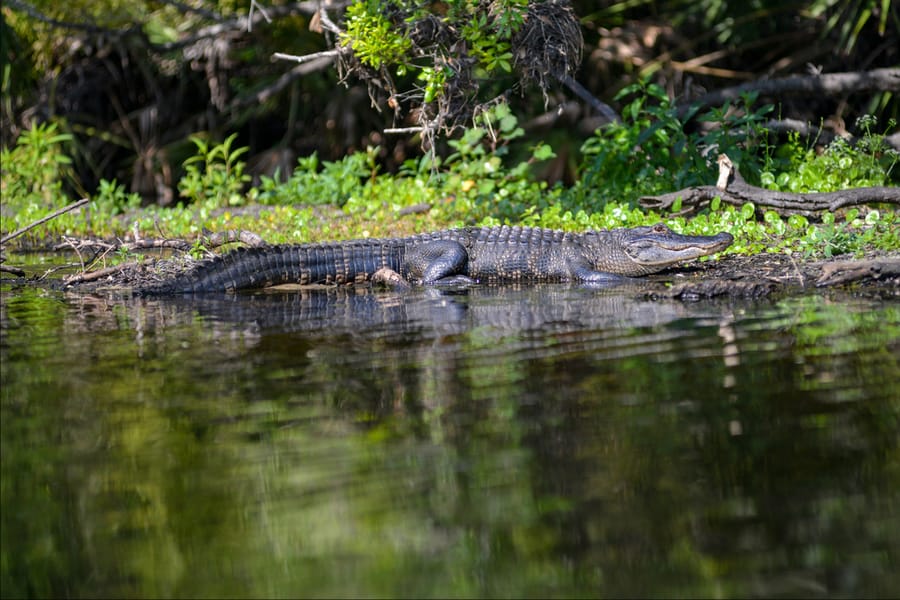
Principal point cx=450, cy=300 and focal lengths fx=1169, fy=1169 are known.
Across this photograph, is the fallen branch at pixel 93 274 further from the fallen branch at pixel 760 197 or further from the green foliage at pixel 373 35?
the fallen branch at pixel 760 197

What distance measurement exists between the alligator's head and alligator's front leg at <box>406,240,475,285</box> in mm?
1064

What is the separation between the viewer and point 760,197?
9.28 metres

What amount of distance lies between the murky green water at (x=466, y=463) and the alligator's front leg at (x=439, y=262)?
3.03 metres

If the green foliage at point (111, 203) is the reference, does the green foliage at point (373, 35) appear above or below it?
above

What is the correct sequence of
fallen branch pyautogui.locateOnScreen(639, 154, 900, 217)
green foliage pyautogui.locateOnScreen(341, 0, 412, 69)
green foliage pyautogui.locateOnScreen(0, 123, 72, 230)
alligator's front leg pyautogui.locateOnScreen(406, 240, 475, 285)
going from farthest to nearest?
1. green foliage pyautogui.locateOnScreen(0, 123, 72, 230)
2. green foliage pyautogui.locateOnScreen(341, 0, 412, 69)
3. fallen branch pyautogui.locateOnScreen(639, 154, 900, 217)
4. alligator's front leg pyautogui.locateOnScreen(406, 240, 475, 285)

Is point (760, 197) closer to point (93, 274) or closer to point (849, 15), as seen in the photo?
point (849, 15)

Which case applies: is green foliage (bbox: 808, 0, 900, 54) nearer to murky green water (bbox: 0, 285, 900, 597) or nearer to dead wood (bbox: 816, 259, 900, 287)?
dead wood (bbox: 816, 259, 900, 287)

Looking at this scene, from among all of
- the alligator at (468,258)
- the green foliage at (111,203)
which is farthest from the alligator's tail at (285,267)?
the green foliage at (111,203)

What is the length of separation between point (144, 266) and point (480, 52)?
310cm

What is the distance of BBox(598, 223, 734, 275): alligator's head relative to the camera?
821cm

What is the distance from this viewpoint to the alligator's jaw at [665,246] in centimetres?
809

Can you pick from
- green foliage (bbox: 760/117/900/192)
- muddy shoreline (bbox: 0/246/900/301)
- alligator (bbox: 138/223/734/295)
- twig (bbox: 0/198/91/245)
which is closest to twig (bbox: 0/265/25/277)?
muddy shoreline (bbox: 0/246/900/301)

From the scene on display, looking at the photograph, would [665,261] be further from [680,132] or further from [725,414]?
[725,414]

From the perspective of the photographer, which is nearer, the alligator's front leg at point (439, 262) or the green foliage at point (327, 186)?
the alligator's front leg at point (439, 262)
